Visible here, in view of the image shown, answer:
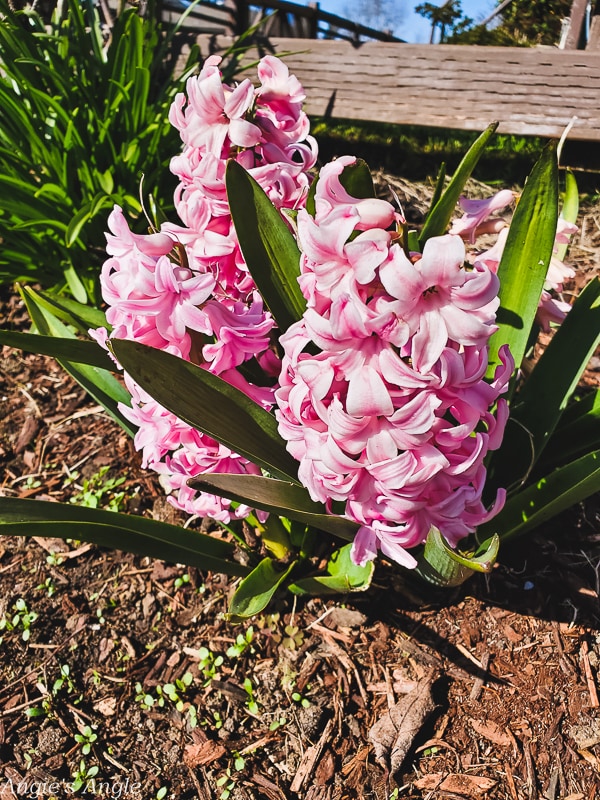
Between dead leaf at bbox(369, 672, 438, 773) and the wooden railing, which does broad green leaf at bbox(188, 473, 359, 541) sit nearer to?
dead leaf at bbox(369, 672, 438, 773)

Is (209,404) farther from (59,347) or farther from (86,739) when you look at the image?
(86,739)

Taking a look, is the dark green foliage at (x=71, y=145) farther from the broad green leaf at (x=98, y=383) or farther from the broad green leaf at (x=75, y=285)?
the broad green leaf at (x=98, y=383)

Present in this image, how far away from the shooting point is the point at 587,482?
99 cm

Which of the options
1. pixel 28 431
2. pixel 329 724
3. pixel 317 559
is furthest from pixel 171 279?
pixel 28 431

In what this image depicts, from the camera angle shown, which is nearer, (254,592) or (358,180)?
(358,180)

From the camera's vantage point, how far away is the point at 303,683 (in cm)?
141

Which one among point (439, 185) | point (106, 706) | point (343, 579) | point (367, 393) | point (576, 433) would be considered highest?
point (439, 185)

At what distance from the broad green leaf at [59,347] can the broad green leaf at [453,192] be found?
2.14 ft

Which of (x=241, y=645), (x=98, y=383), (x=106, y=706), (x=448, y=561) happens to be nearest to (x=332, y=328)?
(x=448, y=561)

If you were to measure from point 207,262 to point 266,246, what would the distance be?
0.40ft

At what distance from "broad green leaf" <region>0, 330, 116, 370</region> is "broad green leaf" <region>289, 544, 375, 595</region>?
600mm

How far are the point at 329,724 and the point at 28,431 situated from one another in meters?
1.40

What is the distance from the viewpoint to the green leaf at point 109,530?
103 cm

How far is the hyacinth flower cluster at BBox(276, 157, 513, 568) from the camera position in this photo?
747mm
